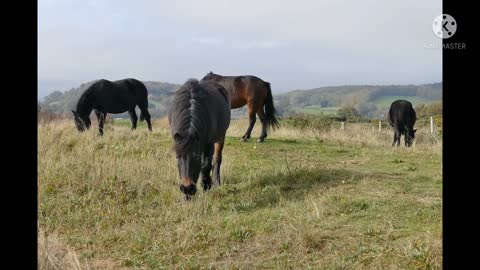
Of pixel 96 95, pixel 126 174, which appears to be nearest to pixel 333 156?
pixel 126 174

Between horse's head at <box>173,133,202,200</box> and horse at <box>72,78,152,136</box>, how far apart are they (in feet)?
23.2

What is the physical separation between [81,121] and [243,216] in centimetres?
891

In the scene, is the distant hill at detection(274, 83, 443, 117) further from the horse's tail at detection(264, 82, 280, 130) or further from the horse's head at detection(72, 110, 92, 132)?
the horse's head at detection(72, 110, 92, 132)

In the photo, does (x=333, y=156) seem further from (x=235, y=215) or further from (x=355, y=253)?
(x=355, y=253)

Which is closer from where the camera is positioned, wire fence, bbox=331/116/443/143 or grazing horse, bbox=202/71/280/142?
grazing horse, bbox=202/71/280/142

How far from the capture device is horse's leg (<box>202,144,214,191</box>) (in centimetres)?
657

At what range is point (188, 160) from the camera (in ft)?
18.0

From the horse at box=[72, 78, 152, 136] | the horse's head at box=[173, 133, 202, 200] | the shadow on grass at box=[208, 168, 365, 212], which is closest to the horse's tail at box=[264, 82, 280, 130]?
the horse at box=[72, 78, 152, 136]

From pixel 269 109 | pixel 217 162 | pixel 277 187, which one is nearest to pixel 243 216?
pixel 277 187

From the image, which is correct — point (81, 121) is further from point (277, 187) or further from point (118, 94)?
point (277, 187)

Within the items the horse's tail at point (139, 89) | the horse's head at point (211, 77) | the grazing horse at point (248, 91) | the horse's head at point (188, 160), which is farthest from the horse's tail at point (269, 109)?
the horse's head at point (188, 160)

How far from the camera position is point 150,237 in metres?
4.54
